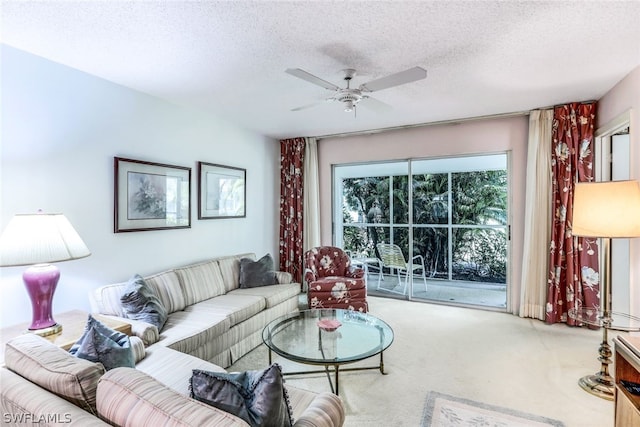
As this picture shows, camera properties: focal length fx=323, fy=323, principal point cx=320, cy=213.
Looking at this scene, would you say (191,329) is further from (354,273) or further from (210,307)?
(354,273)

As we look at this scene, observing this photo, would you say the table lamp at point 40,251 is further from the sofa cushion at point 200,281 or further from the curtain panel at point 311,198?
the curtain panel at point 311,198

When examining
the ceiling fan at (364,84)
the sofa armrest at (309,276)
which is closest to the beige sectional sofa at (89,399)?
the ceiling fan at (364,84)

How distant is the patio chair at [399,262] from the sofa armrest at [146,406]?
409 cm

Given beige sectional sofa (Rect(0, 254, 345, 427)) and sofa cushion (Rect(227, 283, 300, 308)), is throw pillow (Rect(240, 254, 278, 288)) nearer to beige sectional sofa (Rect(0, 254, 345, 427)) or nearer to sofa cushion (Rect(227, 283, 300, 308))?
sofa cushion (Rect(227, 283, 300, 308))

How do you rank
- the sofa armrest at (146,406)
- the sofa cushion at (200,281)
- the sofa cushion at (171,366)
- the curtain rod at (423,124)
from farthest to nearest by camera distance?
the curtain rod at (423,124) < the sofa cushion at (200,281) < the sofa cushion at (171,366) < the sofa armrest at (146,406)

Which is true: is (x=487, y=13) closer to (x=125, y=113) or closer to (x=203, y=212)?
(x=125, y=113)

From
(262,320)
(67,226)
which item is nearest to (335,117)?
(262,320)

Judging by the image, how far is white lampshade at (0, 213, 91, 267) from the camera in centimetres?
185

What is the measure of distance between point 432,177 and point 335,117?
1752 mm

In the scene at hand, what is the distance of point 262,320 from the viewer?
3.21m

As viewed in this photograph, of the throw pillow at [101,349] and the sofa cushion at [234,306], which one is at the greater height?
the throw pillow at [101,349]

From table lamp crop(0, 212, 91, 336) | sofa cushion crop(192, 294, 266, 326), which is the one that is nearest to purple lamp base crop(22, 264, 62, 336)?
table lamp crop(0, 212, 91, 336)

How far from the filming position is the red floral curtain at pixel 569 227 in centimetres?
352

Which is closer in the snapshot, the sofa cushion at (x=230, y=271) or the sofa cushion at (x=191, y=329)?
the sofa cushion at (x=191, y=329)
